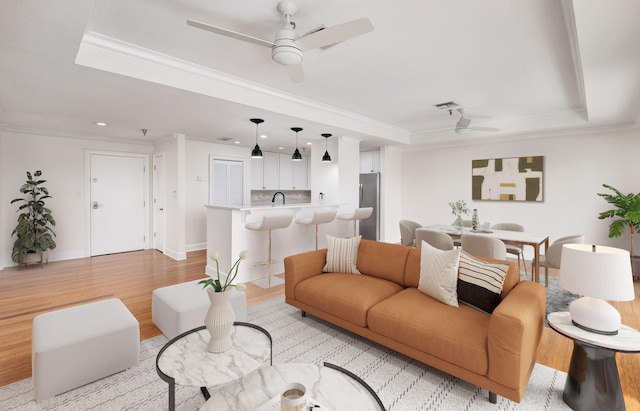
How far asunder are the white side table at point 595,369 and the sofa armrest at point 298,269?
6.55 ft

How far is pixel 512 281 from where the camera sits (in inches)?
90.1

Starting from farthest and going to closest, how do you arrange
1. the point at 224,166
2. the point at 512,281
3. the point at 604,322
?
the point at 224,166 < the point at 512,281 < the point at 604,322

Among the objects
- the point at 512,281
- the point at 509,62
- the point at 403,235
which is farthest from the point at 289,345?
the point at 509,62

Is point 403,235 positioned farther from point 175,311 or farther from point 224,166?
point 224,166

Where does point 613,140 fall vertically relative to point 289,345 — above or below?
above

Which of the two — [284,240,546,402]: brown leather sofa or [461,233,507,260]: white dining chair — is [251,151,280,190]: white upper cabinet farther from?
[461,233,507,260]: white dining chair

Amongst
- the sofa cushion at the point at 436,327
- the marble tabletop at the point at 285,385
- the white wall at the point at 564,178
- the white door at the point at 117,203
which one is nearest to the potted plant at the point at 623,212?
the white wall at the point at 564,178

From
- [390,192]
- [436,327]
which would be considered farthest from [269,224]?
[390,192]

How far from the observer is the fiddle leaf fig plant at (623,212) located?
14.2ft

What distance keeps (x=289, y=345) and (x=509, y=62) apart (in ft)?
11.3

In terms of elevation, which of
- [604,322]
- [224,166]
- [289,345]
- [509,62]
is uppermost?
[509,62]

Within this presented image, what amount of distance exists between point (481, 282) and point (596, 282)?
27.3 inches

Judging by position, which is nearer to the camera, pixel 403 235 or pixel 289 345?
pixel 289 345

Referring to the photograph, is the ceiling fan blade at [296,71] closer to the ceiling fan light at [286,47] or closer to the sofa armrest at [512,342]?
the ceiling fan light at [286,47]
